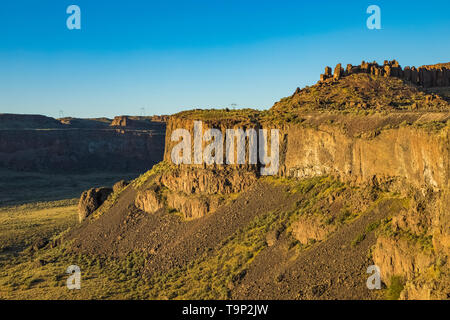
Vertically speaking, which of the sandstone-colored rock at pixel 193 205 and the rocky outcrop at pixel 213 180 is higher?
the rocky outcrop at pixel 213 180

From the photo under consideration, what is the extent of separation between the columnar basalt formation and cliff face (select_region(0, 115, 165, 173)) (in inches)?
4141

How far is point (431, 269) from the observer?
22938mm

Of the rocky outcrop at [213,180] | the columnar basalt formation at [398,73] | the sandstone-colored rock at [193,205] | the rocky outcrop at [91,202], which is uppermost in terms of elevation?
the columnar basalt formation at [398,73]

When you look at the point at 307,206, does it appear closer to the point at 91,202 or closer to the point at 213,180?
the point at 213,180

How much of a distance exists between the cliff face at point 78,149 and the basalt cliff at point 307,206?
320 ft

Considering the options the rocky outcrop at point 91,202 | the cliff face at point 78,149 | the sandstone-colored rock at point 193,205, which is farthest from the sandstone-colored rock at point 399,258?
the cliff face at point 78,149

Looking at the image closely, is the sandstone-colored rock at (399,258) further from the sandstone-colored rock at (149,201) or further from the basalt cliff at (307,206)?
the sandstone-colored rock at (149,201)

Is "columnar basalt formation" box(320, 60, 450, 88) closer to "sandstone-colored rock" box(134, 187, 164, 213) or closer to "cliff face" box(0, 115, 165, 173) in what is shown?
"sandstone-colored rock" box(134, 187, 164, 213)

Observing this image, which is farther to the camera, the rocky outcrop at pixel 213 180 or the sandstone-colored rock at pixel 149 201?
the sandstone-colored rock at pixel 149 201

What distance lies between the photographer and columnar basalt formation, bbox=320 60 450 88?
188 ft

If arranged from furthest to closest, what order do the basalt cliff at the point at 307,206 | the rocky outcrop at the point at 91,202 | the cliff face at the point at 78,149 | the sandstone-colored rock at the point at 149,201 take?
the cliff face at the point at 78,149
the rocky outcrop at the point at 91,202
the sandstone-colored rock at the point at 149,201
the basalt cliff at the point at 307,206

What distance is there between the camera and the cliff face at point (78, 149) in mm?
147250

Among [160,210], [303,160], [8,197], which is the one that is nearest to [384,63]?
[303,160]

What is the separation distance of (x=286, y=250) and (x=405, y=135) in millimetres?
10327
